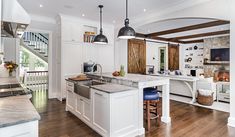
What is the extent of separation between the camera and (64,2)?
4043 mm

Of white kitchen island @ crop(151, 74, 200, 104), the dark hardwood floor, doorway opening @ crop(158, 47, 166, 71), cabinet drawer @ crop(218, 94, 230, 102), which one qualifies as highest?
doorway opening @ crop(158, 47, 166, 71)

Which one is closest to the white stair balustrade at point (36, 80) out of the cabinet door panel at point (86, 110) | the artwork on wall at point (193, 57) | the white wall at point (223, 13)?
the cabinet door panel at point (86, 110)

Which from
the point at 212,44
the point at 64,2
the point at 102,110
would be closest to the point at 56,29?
the point at 64,2

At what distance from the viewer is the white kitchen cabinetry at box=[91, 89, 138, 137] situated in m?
2.48

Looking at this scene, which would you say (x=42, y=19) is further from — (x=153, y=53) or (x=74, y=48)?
(x=153, y=53)

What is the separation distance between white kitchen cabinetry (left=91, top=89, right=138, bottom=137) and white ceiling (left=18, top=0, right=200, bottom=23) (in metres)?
2.54

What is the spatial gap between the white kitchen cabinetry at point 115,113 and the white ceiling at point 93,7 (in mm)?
2540

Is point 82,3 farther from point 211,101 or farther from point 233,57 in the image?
point 211,101

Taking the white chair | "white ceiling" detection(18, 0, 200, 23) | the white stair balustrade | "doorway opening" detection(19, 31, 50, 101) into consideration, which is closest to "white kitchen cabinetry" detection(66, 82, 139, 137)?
"white ceiling" detection(18, 0, 200, 23)

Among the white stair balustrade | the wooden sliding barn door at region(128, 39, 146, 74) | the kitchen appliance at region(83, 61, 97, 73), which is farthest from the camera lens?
the wooden sliding barn door at region(128, 39, 146, 74)

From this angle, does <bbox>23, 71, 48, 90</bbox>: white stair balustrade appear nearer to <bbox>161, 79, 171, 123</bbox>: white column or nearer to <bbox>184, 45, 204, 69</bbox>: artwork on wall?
<bbox>161, 79, 171, 123</bbox>: white column

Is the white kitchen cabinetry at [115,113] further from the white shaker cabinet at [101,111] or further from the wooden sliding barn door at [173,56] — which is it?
the wooden sliding barn door at [173,56]

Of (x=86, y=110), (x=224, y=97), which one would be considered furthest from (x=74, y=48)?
(x=224, y=97)

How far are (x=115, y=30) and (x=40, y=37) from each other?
4.23 m
